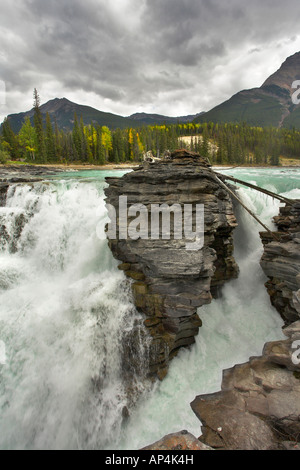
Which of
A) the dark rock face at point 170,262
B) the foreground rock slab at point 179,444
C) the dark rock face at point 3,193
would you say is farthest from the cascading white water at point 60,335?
the foreground rock slab at point 179,444

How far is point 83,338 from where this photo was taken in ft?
30.9

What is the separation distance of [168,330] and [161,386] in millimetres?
2197

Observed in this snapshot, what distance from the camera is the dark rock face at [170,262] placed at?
9.81 m

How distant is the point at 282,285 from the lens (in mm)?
11414

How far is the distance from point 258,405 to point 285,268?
23.0 ft

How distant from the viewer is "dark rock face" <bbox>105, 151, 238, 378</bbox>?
386 inches

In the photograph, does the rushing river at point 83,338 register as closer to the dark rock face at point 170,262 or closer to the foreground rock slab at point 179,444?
the dark rock face at point 170,262

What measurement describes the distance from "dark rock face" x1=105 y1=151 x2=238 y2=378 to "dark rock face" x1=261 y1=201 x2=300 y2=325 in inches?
139

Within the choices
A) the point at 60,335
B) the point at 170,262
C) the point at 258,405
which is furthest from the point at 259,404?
the point at 60,335

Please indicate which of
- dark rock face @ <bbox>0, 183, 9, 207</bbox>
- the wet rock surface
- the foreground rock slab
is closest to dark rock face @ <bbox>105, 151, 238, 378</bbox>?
the wet rock surface

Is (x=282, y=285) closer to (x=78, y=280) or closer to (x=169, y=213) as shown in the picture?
(x=169, y=213)

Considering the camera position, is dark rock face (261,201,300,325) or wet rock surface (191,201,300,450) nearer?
wet rock surface (191,201,300,450)

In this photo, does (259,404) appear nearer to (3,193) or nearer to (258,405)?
(258,405)

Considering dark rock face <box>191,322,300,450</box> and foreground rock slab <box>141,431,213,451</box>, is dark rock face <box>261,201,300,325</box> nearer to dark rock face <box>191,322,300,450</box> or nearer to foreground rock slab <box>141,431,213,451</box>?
dark rock face <box>191,322,300,450</box>
